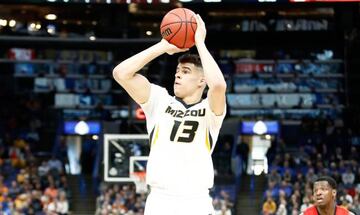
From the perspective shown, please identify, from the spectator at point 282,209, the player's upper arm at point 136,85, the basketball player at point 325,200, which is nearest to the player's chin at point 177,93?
the player's upper arm at point 136,85

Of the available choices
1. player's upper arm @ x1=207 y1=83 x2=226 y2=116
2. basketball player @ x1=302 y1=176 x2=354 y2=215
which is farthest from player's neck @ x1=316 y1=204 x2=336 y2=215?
player's upper arm @ x1=207 y1=83 x2=226 y2=116

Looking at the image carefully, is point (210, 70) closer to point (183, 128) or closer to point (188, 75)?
point (188, 75)

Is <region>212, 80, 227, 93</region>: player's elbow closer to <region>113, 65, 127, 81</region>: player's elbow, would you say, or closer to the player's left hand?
the player's left hand

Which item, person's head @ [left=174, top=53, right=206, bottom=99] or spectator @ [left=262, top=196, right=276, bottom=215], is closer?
person's head @ [left=174, top=53, right=206, bottom=99]

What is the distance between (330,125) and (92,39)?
29.9 feet

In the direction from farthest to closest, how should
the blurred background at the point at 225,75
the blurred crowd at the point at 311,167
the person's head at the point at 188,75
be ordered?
the blurred background at the point at 225,75 < the blurred crowd at the point at 311,167 < the person's head at the point at 188,75

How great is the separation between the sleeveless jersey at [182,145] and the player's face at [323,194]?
2.46 m

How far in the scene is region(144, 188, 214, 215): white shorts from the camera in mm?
6738

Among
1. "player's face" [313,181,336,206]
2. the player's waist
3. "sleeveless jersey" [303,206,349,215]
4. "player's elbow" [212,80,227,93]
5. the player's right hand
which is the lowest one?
"sleeveless jersey" [303,206,349,215]

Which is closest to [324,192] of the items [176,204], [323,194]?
[323,194]

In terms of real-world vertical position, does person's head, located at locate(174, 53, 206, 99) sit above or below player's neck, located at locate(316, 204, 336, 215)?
above

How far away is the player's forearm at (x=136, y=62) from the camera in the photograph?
6.66 metres

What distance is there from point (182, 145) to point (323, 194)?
2.70 meters

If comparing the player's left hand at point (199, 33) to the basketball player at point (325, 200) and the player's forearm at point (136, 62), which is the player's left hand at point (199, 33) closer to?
the player's forearm at point (136, 62)
